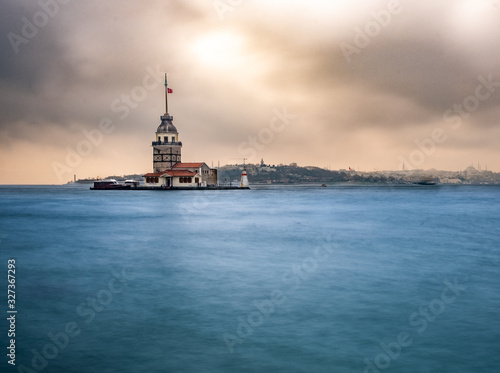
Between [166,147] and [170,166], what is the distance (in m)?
5.28

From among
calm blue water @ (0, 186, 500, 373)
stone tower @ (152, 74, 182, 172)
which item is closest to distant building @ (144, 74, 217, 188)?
stone tower @ (152, 74, 182, 172)

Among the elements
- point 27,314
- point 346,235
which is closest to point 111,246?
point 27,314

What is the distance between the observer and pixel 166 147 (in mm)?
116500

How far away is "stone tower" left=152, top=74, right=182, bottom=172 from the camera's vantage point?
11662cm

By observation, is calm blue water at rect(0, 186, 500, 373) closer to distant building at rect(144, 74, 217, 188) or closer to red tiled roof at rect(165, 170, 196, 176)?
red tiled roof at rect(165, 170, 196, 176)

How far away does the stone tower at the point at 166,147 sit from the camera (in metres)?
117

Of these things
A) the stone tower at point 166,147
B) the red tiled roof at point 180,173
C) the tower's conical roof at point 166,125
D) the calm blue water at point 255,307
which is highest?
the tower's conical roof at point 166,125

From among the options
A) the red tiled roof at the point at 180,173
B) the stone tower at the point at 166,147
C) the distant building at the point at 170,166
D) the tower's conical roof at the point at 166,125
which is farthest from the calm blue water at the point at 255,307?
the tower's conical roof at the point at 166,125

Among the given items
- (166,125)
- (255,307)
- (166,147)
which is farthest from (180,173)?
(255,307)

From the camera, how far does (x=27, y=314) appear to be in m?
12.6

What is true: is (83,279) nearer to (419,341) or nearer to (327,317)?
(327,317)

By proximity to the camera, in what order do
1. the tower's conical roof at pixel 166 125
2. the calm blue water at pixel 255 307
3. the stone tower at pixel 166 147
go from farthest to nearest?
the tower's conical roof at pixel 166 125 < the stone tower at pixel 166 147 < the calm blue water at pixel 255 307

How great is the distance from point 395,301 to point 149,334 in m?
8.13

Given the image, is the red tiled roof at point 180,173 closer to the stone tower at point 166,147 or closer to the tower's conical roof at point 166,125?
the stone tower at point 166,147
